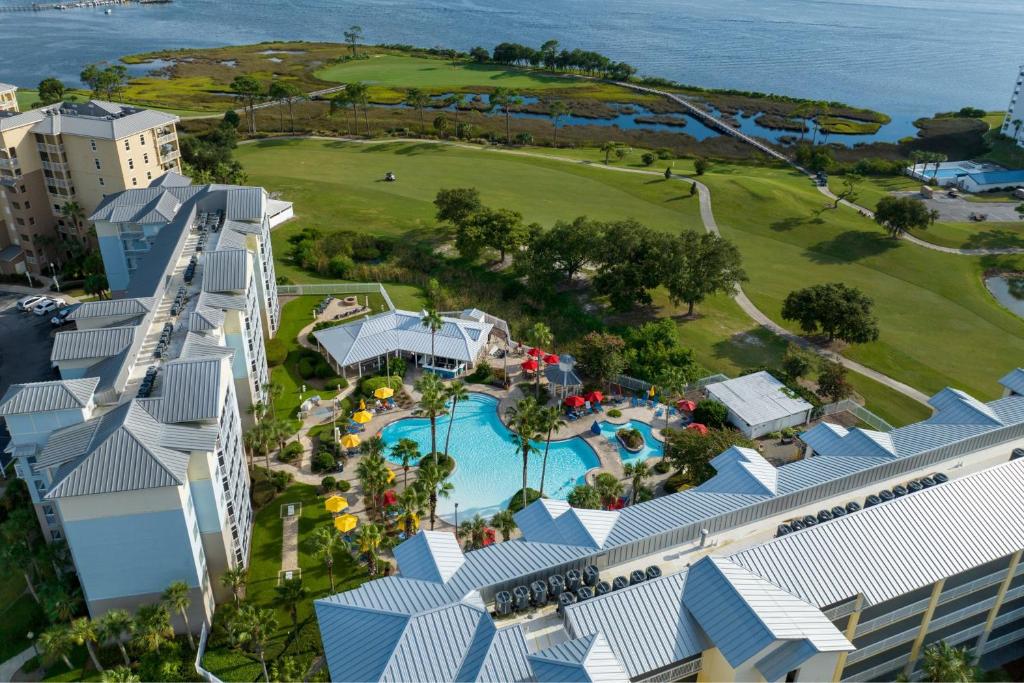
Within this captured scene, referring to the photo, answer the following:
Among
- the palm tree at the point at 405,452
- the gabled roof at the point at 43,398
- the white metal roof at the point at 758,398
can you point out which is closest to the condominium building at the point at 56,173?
the gabled roof at the point at 43,398

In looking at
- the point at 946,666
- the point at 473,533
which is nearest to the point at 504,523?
the point at 473,533

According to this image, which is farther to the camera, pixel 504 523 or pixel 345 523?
pixel 345 523

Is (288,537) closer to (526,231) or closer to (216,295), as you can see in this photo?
(216,295)

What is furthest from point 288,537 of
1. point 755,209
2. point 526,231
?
point 755,209

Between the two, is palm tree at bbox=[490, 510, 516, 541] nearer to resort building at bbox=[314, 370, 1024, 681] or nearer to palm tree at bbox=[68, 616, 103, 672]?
resort building at bbox=[314, 370, 1024, 681]

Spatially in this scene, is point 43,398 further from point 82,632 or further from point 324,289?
point 324,289

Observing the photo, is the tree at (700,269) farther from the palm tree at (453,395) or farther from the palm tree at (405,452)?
the palm tree at (405,452)
